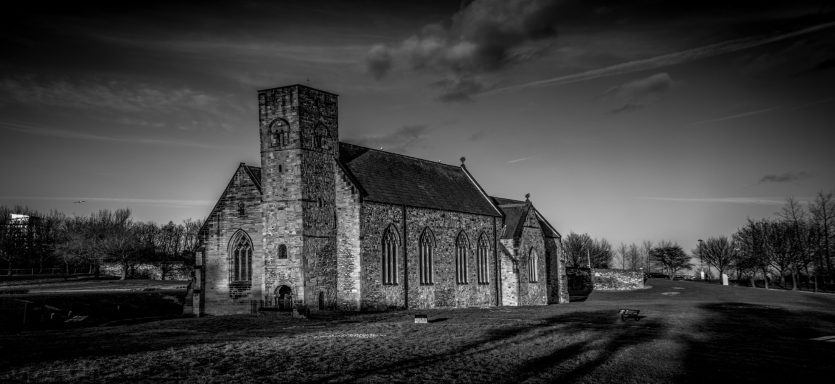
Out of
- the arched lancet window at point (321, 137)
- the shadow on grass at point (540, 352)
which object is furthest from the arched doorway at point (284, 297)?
the shadow on grass at point (540, 352)

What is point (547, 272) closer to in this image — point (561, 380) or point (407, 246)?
point (407, 246)

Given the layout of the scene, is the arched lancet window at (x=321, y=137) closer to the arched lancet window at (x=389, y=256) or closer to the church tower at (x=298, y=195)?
the church tower at (x=298, y=195)

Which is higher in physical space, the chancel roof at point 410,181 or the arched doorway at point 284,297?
the chancel roof at point 410,181

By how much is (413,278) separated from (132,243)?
47.4 m

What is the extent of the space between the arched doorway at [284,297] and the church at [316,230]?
0.05 meters

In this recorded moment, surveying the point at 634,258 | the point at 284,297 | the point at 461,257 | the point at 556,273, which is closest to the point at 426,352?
the point at 284,297

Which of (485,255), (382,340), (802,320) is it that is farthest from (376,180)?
(802,320)

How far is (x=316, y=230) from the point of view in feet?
108

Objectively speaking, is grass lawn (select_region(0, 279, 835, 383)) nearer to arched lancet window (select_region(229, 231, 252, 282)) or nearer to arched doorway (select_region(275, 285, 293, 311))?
arched doorway (select_region(275, 285, 293, 311))

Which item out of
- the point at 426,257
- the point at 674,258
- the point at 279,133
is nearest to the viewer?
the point at 279,133

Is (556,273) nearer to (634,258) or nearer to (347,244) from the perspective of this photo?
(347,244)

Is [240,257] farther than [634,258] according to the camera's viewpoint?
No

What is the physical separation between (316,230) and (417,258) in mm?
7324

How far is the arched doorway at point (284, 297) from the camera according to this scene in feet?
103
